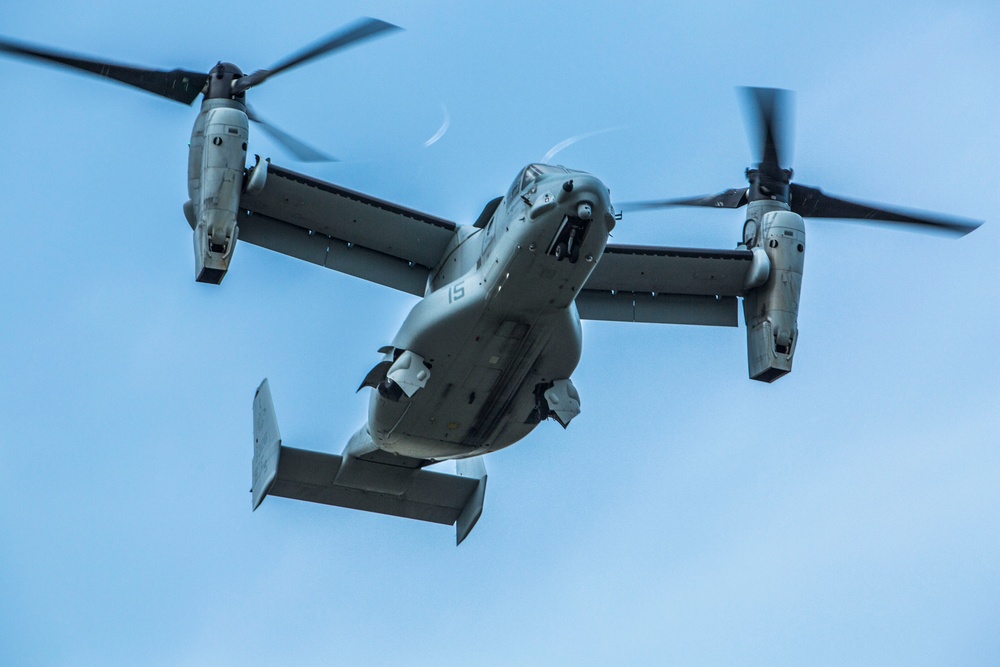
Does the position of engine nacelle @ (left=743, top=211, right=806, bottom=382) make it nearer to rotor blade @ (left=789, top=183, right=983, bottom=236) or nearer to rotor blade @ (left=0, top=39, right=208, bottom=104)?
rotor blade @ (left=789, top=183, right=983, bottom=236)

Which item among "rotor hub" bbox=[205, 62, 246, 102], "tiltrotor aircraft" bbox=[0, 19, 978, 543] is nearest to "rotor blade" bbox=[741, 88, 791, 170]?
"tiltrotor aircraft" bbox=[0, 19, 978, 543]

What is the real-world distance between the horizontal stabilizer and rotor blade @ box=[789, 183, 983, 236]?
19.5ft

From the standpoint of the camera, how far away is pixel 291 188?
57.9ft

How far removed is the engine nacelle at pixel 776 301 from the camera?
18719 mm

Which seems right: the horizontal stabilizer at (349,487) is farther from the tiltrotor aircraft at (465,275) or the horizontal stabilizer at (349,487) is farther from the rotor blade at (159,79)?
the rotor blade at (159,79)

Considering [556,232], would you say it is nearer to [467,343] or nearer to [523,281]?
[523,281]

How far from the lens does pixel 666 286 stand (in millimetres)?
19531

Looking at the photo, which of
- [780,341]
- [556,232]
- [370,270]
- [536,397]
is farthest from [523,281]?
[780,341]

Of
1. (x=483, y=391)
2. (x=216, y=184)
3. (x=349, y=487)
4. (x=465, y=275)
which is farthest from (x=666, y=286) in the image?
(x=216, y=184)

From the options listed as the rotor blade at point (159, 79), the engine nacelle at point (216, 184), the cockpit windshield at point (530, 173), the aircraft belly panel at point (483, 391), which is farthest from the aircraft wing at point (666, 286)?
the rotor blade at point (159, 79)

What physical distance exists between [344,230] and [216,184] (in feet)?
7.18

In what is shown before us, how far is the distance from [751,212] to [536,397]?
4850 millimetres

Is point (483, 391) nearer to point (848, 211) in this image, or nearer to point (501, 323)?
point (501, 323)

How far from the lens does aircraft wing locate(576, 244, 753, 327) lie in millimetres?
19047
